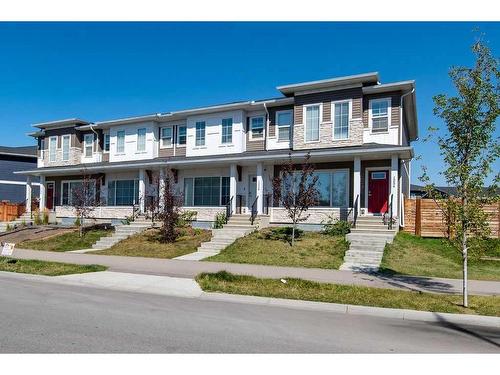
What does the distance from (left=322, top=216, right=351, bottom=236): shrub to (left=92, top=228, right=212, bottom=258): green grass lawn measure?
561cm

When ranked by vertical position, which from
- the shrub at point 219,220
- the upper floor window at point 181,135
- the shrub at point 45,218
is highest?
the upper floor window at point 181,135

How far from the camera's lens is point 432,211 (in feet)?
66.7

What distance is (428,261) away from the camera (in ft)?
51.8

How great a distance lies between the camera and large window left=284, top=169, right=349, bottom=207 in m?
21.9

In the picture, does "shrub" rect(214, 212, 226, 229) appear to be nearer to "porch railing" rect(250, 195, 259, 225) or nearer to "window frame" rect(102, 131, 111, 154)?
"porch railing" rect(250, 195, 259, 225)

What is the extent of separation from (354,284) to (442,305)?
8.79ft

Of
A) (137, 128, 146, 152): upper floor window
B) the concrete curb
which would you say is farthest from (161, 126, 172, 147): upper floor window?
the concrete curb

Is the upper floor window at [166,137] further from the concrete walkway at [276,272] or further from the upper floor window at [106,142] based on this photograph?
the concrete walkway at [276,272]

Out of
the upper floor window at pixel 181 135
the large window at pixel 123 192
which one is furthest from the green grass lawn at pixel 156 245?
the upper floor window at pixel 181 135

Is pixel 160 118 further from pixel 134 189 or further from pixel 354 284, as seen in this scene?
pixel 354 284

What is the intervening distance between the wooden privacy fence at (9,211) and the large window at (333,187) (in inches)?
871

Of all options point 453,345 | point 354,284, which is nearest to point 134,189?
point 354,284

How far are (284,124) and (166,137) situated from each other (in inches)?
334

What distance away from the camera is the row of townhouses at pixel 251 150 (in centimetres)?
2097
